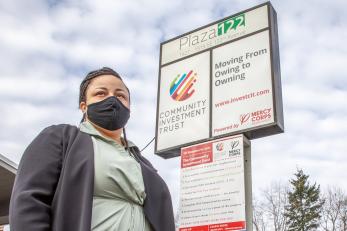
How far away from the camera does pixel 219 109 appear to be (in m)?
6.52

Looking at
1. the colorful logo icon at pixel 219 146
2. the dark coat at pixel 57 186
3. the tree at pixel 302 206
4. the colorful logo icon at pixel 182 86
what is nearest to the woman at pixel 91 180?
the dark coat at pixel 57 186

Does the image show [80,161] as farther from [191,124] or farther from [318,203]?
[318,203]

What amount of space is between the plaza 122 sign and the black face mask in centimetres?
401

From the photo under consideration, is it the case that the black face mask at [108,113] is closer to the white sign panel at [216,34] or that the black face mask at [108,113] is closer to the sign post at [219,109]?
the sign post at [219,109]

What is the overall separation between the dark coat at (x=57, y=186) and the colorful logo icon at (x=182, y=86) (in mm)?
5049

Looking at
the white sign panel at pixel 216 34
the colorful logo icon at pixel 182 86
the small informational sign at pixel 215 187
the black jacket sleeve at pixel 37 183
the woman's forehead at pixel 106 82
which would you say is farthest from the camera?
the colorful logo icon at pixel 182 86

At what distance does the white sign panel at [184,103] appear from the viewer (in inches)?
263

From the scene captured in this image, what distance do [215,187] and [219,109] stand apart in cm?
120

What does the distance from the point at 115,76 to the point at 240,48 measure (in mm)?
4749

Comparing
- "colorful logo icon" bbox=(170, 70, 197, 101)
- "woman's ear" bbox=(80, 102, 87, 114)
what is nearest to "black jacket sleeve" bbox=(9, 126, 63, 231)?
"woman's ear" bbox=(80, 102, 87, 114)

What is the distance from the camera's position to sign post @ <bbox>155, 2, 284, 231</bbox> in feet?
19.0

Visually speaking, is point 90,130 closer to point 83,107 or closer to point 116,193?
point 83,107

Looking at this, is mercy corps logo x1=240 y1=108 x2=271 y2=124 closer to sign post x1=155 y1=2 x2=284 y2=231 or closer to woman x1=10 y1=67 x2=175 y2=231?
sign post x1=155 y1=2 x2=284 y2=231

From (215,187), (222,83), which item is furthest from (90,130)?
(222,83)
